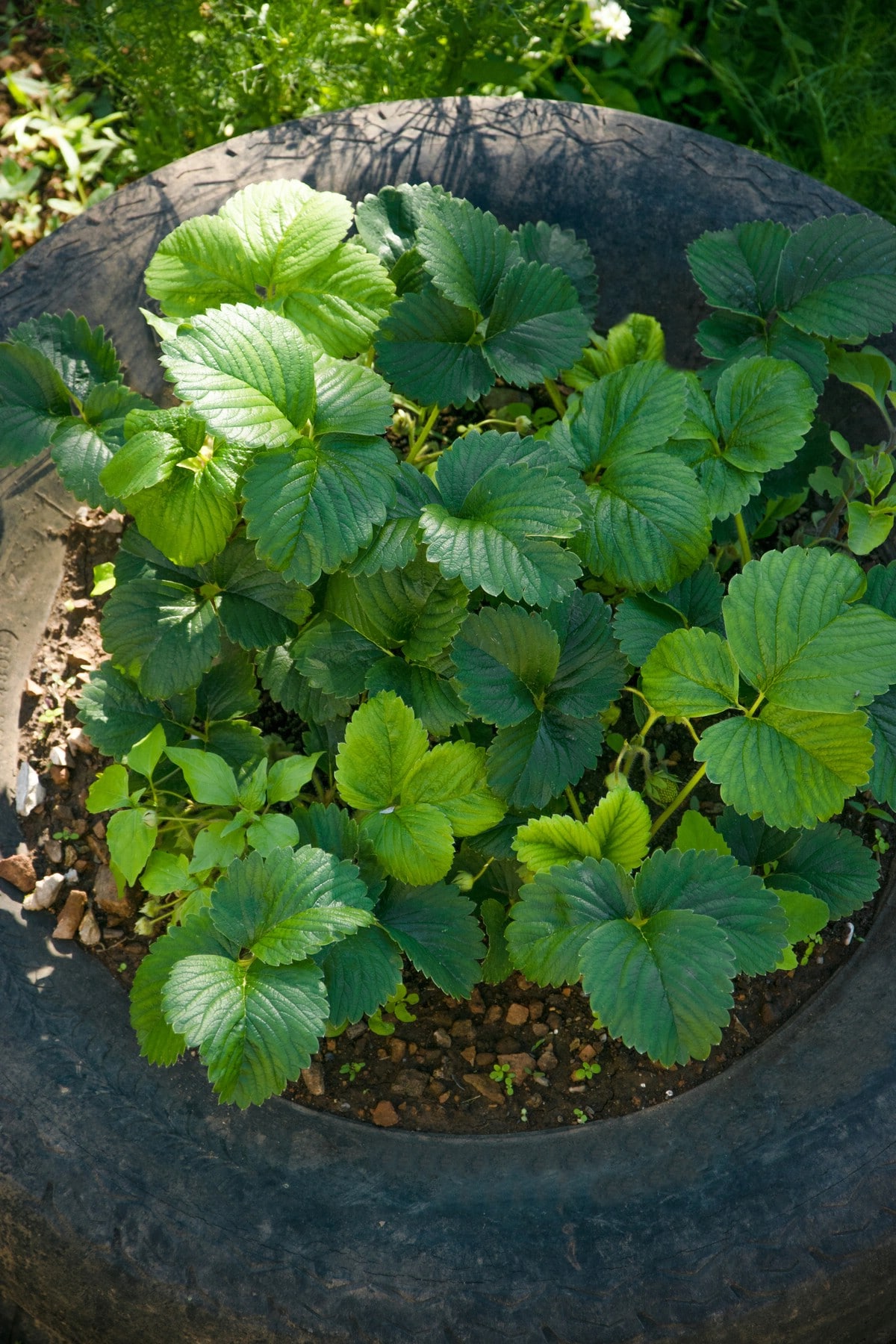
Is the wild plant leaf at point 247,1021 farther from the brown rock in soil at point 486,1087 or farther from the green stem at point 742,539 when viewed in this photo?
the green stem at point 742,539

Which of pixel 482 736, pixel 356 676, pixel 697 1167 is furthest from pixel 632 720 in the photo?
pixel 697 1167

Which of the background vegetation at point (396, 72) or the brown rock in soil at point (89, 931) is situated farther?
the background vegetation at point (396, 72)

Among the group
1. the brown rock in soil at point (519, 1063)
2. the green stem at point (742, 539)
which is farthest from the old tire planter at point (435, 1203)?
the green stem at point (742, 539)

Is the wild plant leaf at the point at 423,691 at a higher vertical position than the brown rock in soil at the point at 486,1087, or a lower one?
higher

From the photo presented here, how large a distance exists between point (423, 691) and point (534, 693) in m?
0.13

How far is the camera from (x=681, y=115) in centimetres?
246

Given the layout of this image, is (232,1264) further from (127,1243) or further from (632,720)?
(632,720)

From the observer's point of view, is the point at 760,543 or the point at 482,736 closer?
the point at 482,736

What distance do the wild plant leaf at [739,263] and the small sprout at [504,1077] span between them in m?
0.98

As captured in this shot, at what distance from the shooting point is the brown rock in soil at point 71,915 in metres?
1.30

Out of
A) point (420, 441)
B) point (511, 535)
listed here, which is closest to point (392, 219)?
point (420, 441)

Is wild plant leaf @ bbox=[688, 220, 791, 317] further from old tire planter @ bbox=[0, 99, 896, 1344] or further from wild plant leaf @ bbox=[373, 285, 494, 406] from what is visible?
old tire planter @ bbox=[0, 99, 896, 1344]

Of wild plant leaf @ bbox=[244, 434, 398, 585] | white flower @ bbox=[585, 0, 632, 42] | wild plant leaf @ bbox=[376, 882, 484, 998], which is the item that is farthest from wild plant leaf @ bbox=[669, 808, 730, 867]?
white flower @ bbox=[585, 0, 632, 42]

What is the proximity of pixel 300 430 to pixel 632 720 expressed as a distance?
1.98 ft
